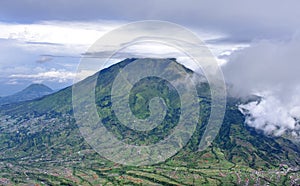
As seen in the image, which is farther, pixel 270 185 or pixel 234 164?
pixel 234 164

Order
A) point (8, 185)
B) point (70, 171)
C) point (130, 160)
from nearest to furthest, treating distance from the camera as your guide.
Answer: point (8, 185)
point (70, 171)
point (130, 160)

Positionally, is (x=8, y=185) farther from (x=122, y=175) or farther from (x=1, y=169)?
(x=122, y=175)

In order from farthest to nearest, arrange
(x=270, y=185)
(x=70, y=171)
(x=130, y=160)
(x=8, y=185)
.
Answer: (x=130, y=160)
(x=70, y=171)
(x=270, y=185)
(x=8, y=185)

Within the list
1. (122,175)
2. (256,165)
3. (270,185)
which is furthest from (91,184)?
(256,165)

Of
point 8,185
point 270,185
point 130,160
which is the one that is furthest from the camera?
point 130,160

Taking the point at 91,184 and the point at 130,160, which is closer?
the point at 91,184

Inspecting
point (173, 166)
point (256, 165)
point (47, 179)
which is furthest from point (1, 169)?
point (256, 165)

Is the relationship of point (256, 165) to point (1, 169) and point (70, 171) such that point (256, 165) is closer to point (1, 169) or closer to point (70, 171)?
point (70, 171)

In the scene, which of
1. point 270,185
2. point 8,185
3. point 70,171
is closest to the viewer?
point 8,185
